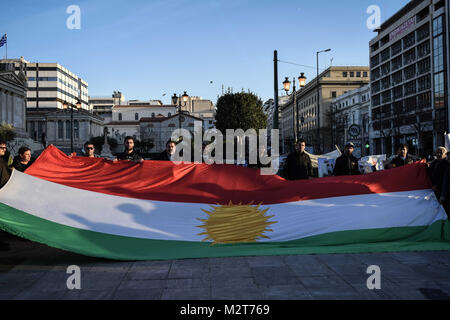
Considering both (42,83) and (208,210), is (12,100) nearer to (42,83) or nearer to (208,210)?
(42,83)

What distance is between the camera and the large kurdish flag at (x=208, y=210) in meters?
6.41

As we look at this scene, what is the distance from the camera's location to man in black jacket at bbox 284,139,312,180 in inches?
384

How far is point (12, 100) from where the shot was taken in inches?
3051

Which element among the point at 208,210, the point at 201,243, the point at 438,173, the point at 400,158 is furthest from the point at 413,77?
the point at 201,243

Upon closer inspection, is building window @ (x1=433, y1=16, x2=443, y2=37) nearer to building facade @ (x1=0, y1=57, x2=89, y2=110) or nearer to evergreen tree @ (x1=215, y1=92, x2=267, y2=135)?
evergreen tree @ (x1=215, y1=92, x2=267, y2=135)

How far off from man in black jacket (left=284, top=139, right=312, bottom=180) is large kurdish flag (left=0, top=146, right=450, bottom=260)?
175cm

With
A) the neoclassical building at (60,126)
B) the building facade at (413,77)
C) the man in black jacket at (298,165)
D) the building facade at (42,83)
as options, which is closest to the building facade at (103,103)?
the building facade at (42,83)

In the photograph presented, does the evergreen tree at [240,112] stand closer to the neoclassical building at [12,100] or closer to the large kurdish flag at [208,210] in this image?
the large kurdish flag at [208,210]

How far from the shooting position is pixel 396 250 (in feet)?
21.6

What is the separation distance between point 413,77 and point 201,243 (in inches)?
2671

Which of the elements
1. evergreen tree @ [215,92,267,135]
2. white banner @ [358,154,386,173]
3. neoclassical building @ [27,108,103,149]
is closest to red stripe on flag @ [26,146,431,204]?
white banner @ [358,154,386,173]

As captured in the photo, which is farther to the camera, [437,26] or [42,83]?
[42,83]
